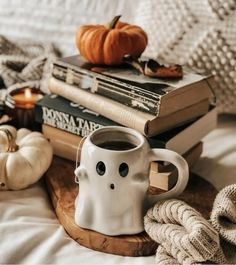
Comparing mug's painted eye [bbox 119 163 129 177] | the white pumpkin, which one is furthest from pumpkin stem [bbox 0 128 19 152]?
mug's painted eye [bbox 119 163 129 177]

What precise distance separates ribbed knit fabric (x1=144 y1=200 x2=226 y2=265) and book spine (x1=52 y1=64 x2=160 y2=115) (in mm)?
170

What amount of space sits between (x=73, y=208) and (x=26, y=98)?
0.31m

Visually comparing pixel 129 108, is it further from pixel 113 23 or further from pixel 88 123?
pixel 113 23

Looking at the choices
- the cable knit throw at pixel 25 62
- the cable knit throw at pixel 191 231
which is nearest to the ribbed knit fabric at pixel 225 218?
the cable knit throw at pixel 191 231

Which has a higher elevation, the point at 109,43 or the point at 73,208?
the point at 109,43

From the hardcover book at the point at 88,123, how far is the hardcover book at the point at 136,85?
1.4 inches

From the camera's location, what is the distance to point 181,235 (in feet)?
2.00

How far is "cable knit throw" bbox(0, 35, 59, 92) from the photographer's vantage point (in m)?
1.09

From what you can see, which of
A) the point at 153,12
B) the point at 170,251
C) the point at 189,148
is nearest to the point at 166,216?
the point at 170,251

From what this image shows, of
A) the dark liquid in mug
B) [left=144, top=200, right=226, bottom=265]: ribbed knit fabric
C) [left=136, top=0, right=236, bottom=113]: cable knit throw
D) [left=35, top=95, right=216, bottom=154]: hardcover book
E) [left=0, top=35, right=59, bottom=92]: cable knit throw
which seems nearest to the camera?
[left=144, top=200, right=226, bottom=265]: ribbed knit fabric

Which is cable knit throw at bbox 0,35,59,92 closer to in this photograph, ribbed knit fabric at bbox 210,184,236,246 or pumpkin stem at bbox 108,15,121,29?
pumpkin stem at bbox 108,15,121,29

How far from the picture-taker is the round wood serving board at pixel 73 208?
685 mm

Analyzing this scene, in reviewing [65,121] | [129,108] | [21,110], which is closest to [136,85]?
[129,108]

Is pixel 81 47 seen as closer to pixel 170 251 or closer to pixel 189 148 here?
pixel 189 148
